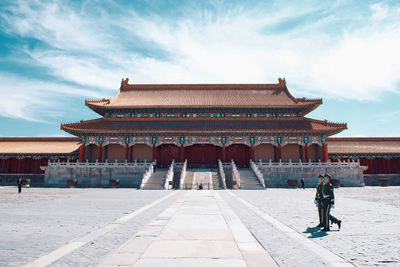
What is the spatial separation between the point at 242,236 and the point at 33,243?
4.45 m

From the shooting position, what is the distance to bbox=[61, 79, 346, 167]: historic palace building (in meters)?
31.5

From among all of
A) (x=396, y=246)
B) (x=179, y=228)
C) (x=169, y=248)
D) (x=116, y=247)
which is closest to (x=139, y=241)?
(x=116, y=247)

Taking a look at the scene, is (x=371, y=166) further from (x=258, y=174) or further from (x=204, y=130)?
(x=204, y=130)

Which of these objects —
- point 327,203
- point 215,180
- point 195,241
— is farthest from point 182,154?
point 195,241

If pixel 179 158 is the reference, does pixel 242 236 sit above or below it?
below

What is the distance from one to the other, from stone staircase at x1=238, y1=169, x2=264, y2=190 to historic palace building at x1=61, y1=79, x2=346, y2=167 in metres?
4.80

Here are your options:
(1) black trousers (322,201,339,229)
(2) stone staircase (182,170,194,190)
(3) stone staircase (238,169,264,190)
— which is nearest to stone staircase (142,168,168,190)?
(2) stone staircase (182,170,194,190)

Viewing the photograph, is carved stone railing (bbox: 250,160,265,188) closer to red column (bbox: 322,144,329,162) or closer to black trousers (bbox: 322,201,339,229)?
red column (bbox: 322,144,329,162)

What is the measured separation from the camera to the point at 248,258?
4203 mm

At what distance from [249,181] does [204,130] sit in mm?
9098

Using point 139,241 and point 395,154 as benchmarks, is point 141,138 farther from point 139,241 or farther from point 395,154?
point 395,154

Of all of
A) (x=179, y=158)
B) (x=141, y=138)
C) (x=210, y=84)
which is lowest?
(x=179, y=158)

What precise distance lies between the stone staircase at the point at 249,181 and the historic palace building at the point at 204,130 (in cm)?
480

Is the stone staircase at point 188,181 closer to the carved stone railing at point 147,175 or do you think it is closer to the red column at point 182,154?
the red column at point 182,154
